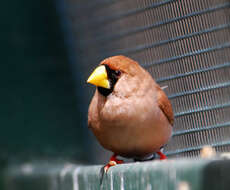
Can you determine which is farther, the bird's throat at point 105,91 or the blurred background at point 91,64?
the blurred background at point 91,64

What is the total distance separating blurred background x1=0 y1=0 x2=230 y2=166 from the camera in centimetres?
305

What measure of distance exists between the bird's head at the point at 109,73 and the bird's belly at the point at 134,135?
0.22 meters

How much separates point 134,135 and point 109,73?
38cm

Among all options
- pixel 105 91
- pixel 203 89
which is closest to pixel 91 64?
pixel 203 89

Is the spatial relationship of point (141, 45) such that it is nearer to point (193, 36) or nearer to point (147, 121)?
point (193, 36)

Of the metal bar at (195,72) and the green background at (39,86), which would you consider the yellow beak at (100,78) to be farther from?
the green background at (39,86)

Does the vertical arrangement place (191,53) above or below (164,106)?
above

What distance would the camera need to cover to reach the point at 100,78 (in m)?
2.53

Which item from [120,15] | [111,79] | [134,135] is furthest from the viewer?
[120,15]

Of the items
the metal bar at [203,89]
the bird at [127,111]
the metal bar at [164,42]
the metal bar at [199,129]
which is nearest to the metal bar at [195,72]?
the metal bar at [203,89]

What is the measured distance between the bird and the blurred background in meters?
0.52

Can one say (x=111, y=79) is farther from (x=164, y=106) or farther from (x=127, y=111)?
(x=164, y=106)

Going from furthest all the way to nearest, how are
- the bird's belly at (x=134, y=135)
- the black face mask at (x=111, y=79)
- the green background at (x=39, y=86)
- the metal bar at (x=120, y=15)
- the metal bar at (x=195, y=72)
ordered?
the green background at (x=39, y=86), the metal bar at (x=120, y=15), the metal bar at (x=195, y=72), the black face mask at (x=111, y=79), the bird's belly at (x=134, y=135)

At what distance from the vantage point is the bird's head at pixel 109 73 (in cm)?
253
